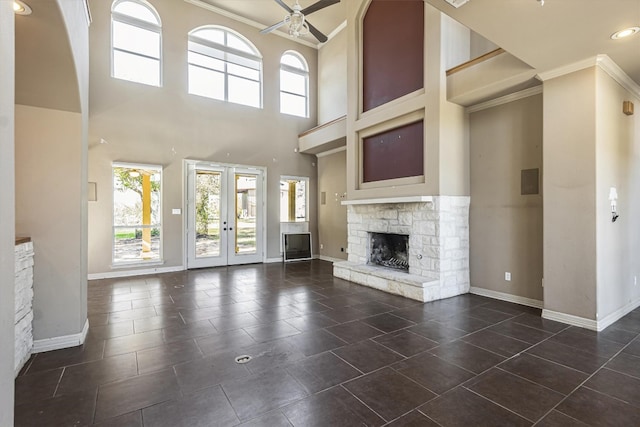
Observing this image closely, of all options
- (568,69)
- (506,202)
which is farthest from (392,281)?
(568,69)

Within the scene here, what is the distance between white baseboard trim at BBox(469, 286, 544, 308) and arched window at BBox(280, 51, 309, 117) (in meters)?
6.50

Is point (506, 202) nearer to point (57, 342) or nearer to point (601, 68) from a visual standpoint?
point (601, 68)

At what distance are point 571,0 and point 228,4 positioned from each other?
7343 mm

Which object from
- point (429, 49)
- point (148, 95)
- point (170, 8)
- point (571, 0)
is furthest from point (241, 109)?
point (571, 0)

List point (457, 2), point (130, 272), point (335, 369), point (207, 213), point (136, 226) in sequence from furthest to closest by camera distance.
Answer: point (207, 213) < point (136, 226) < point (130, 272) < point (335, 369) < point (457, 2)

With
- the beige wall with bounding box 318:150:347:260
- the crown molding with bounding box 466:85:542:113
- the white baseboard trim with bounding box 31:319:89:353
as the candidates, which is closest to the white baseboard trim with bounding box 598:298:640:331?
the crown molding with bounding box 466:85:542:113

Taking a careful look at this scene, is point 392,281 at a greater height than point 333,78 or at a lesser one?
lesser

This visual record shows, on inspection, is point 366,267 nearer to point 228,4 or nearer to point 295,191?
point 295,191

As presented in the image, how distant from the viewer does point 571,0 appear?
7.96ft

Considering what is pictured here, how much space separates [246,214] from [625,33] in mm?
7250

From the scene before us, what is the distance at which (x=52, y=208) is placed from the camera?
3.03 m

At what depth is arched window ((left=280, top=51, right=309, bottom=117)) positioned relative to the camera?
8789 millimetres

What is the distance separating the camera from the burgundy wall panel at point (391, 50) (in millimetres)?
5152

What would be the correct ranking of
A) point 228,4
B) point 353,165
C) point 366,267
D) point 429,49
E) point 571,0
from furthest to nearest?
point 228,4 < point 353,165 < point 366,267 < point 429,49 < point 571,0
